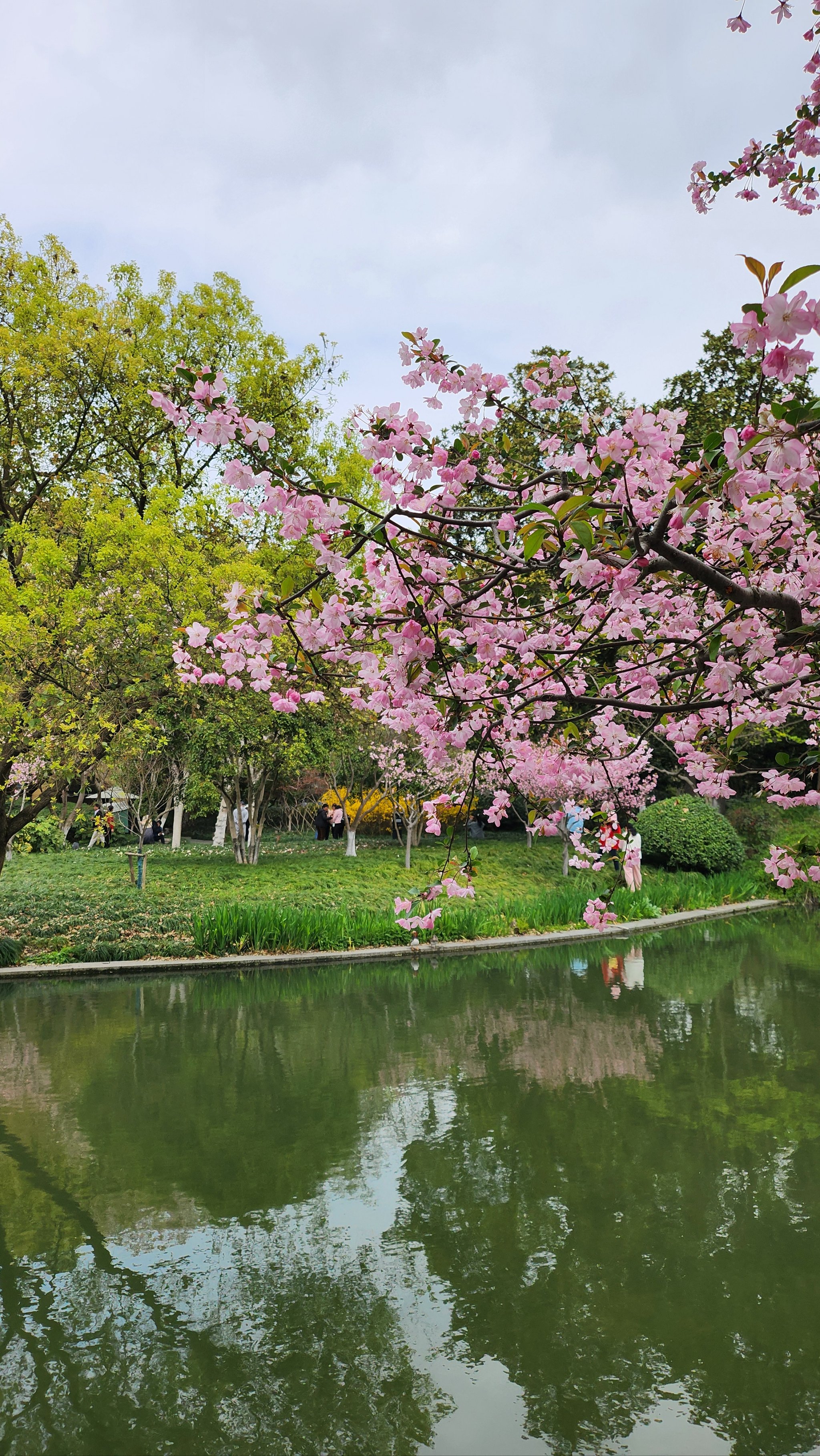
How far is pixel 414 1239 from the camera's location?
3.62m

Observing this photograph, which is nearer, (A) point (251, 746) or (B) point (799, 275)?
(B) point (799, 275)

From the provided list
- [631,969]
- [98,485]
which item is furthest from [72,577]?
[631,969]

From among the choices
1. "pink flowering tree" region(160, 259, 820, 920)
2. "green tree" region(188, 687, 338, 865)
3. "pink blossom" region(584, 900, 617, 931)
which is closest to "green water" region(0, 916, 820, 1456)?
"pink blossom" region(584, 900, 617, 931)

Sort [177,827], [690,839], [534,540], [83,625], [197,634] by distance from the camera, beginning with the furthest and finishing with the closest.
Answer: [177,827], [690,839], [83,625], [197,634], [534,540]

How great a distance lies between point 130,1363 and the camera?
9.36 feet

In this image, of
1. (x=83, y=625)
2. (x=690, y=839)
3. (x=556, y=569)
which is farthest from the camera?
(x=690, y=839)

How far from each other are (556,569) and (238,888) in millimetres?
12030

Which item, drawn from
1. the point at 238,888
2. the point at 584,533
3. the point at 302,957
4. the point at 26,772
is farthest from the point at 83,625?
the point at 584,533

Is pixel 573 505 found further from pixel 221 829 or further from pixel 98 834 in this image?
pixel 221 829

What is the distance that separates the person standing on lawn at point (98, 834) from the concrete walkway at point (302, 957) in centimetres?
168

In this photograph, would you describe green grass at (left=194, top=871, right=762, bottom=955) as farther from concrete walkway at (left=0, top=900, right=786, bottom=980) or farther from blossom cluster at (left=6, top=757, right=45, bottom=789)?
blossom cluster at (left=6, top=757, right=45, bottom=789)

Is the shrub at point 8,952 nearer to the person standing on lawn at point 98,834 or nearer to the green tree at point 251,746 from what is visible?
the person standing on lawn at point 98,834

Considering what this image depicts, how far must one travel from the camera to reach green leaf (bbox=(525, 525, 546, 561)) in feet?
6.77

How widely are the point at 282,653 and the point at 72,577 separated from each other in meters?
3.86
